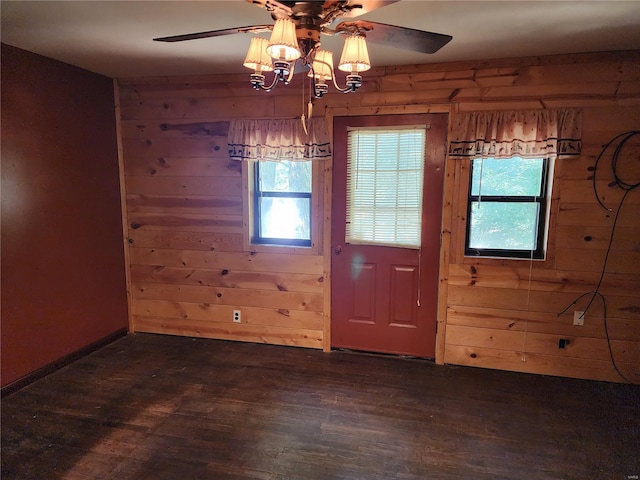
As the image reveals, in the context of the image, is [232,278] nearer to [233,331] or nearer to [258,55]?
[233,331]

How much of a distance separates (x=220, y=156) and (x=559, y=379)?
10.8 ft

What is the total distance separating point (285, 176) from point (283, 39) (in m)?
1.97

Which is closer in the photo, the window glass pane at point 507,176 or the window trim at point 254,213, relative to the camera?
the window glass pane at point 507,176

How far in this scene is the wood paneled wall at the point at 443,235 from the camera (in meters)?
2.79

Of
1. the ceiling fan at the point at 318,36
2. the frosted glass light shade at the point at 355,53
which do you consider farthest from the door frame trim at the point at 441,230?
the frosted glass light shade at the point at 355,53

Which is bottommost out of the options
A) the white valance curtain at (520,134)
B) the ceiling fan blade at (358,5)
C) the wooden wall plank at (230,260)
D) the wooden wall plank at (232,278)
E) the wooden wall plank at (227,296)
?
the wooden wall plank at (227,296)

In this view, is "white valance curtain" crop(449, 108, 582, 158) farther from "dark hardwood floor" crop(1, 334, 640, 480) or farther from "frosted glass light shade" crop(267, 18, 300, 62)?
"frosted glass light shade" crop(267, 18, 300, 62)

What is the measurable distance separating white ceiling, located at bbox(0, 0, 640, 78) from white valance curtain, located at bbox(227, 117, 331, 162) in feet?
1.73

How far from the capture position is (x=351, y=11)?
1.47m

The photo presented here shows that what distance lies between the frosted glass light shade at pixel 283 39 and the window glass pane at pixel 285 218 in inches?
75.1

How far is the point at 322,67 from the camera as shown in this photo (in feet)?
5.88

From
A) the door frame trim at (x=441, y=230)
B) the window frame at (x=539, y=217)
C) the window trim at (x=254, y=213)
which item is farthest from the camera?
the window trim at (x=254, y=213)

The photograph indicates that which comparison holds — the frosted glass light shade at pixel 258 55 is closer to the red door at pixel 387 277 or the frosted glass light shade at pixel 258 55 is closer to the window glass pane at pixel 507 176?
the red door at pixel 387 277

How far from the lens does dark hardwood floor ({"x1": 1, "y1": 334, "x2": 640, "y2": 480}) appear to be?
2.04 m
